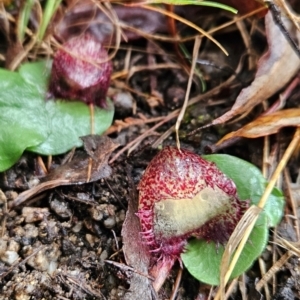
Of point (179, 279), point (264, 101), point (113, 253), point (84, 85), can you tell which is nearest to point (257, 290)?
point (179, 279)

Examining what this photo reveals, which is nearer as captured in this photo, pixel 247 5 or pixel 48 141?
pixel 48 141

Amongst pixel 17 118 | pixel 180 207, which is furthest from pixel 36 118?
pixel 180 207

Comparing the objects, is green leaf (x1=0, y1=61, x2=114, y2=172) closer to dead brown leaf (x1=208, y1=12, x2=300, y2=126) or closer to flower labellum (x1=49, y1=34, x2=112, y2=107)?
flower labellum (x1=49, y1=34, x2=112, y2=107)

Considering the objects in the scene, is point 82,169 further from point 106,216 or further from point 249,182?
point 249,182

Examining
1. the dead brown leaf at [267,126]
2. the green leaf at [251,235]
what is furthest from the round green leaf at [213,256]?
the dead brown leaf at [267,126]

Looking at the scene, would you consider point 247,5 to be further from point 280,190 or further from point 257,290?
point 257,290

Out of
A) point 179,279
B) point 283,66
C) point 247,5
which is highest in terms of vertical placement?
point 247,5
